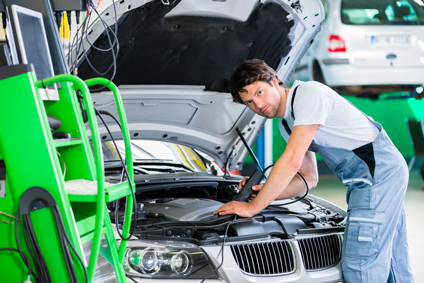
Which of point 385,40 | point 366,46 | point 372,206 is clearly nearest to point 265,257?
point 372,206

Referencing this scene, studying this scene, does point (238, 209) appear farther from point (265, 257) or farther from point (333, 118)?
point (333, 118)

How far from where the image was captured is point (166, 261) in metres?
1.96

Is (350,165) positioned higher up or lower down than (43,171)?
lower down

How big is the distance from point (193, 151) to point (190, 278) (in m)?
1.61

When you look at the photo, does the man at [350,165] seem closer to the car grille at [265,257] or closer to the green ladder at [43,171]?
the car grille at [265,257]

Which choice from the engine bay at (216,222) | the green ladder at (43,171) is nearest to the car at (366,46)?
the engine bay at (216,222)

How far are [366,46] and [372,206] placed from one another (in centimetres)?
475

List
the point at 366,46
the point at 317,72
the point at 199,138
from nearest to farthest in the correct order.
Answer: the point at 199,138 → the point at 366,46 → the point at 317,72

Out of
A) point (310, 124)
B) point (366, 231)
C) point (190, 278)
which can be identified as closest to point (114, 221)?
point (190, 278)

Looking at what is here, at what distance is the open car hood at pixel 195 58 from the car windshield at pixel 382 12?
13.1ft

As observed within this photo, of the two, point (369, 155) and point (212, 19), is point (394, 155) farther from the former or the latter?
point (212, 19)

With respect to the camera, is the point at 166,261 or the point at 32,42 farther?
the point at 166,261

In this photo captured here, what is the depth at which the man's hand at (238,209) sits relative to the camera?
7.27 ft

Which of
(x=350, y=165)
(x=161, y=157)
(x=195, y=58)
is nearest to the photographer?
(x=350, y=165)
